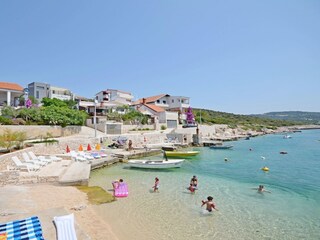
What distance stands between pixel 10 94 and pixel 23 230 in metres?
47.0

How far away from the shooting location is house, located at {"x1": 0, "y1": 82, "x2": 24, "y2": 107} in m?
44.7

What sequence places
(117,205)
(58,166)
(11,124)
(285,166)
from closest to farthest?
(117,205) → (58,166) → (285,166) → (11,124)

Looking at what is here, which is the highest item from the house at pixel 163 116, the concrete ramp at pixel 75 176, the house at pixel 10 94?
the house at pixel 10 94

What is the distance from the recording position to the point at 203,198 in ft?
48.2

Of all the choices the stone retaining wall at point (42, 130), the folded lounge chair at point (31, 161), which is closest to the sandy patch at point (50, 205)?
the folded lounge chair at point (31, 161)

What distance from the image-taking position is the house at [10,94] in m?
44.7

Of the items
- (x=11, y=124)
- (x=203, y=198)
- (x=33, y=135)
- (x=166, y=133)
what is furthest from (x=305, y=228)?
(x=166, y=133)

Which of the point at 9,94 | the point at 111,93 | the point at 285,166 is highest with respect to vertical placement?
the point at 111,93

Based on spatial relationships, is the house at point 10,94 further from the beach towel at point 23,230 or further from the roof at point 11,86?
the beach towel at point 23,230

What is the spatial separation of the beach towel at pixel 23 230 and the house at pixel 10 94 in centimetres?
4403

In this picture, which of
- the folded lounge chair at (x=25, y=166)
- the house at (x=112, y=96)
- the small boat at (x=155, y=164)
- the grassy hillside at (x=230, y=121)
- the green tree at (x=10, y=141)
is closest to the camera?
the folded lounge chair at (x=25, y=166)

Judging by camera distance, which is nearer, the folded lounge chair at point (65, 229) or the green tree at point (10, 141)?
the folded lounge chair at point (65, 229)

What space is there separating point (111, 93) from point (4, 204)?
65.3m

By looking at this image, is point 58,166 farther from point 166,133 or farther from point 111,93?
point 111,93
